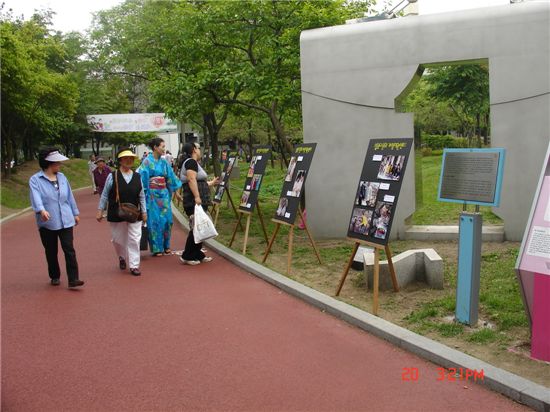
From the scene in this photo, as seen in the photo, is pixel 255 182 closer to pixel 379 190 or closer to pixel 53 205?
pixel 53 205

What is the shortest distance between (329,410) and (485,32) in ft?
24.4

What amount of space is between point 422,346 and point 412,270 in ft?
7.39

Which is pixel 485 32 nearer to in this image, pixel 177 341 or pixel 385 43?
pixel 385 43

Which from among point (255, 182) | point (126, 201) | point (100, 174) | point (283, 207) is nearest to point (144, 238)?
point (126, 201)

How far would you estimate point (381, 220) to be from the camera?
233 inches

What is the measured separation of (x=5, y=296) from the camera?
722 centimetres

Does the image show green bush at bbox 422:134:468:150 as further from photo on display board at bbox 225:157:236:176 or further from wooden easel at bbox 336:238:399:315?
wooden easel at bbox 336:238:399:315

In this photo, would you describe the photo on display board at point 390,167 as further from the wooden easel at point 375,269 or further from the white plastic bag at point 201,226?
the white plastic bag at point 201,226

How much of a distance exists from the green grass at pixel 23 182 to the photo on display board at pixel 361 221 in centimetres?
1872

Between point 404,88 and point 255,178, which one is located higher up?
point 404,88

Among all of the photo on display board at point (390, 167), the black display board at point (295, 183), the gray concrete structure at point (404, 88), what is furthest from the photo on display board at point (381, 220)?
the gray concrete structure at point (404, 88)

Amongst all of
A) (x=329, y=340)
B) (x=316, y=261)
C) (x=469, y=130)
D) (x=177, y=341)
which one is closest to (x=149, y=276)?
(x=316, y=261)

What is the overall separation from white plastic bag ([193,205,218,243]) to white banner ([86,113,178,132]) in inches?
1084
